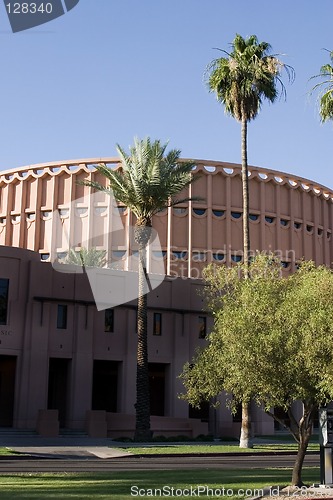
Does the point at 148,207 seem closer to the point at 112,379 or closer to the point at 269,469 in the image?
the point at 112,379

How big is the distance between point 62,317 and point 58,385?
16.6 feet

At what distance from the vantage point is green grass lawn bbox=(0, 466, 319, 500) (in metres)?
13.1

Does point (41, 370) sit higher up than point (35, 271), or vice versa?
point (35, 271)

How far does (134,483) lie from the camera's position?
599 inches

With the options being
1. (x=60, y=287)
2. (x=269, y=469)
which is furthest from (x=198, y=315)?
(x=269, y=469)

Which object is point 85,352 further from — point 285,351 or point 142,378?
point 285,351

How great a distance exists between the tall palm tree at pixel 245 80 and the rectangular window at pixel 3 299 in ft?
42.2

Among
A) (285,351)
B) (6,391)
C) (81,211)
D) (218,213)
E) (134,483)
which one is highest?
(218,213)

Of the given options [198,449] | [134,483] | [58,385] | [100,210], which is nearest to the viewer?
[134,483]

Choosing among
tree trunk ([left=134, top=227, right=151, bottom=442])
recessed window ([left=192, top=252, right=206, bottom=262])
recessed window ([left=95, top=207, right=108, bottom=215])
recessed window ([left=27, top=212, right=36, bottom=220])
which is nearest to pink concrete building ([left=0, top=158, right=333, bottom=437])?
Result: recessed window ([left=192, top=252, right=206, bottom=262])

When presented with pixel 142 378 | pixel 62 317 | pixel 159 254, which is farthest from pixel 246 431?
pixel 159 254

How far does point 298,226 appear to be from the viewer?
71688 mm

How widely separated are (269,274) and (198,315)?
18.8 meters

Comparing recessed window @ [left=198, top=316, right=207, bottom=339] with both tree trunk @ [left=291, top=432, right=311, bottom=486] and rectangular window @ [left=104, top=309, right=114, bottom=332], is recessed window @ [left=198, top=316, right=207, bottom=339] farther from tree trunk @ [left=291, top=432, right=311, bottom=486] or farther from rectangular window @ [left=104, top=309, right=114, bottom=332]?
tree trunk @ [left=291, top=432, right=311, bottom=486]
